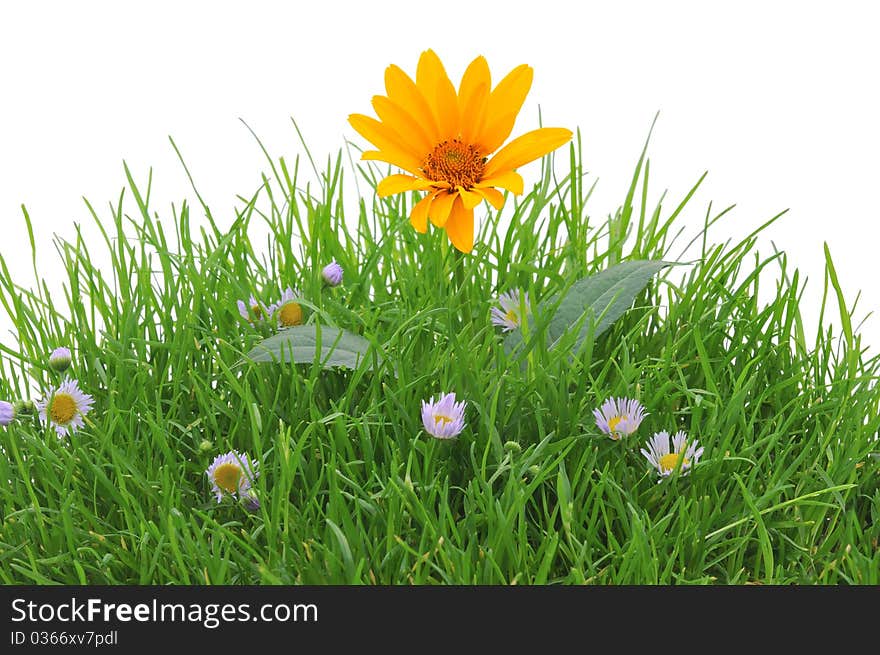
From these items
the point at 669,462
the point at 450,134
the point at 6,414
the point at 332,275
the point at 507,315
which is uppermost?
the point at 450,134

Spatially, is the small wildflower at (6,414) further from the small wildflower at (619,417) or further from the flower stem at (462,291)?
the small wildflower at (619,417)

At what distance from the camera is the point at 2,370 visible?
2.03 metres

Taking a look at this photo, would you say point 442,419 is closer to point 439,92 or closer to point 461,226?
point 461,226

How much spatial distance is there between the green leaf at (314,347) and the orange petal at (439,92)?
1.17 ft

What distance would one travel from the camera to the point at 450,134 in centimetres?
185

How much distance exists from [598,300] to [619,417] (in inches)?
10.6

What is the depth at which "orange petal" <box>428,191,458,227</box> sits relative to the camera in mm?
1768

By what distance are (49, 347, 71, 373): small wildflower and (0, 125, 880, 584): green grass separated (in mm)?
84

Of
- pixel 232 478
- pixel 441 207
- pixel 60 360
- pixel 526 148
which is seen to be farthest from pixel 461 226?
pixel 60 360

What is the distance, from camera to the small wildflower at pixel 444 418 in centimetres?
158

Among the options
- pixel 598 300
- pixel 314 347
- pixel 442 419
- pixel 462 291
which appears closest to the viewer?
pixel 442 419
